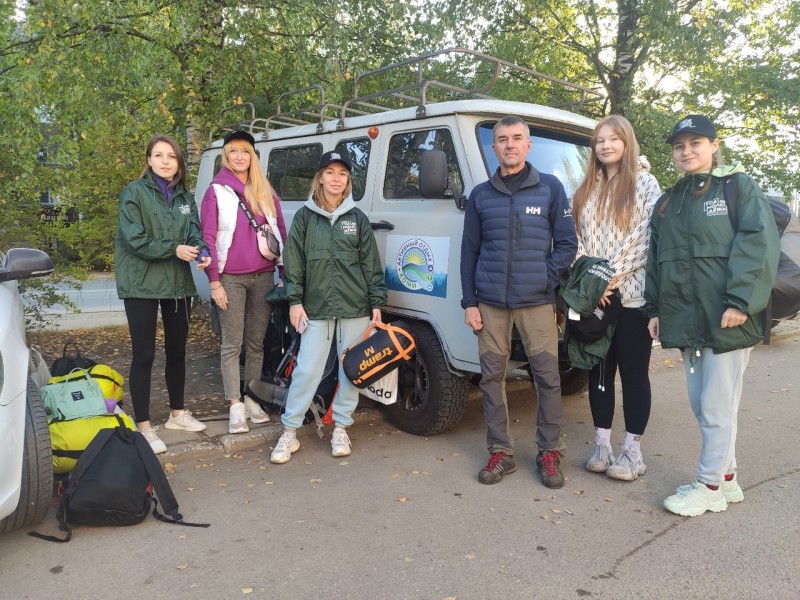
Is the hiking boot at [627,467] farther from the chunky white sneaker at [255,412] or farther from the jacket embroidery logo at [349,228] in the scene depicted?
the chunky white sneaker at [255,412]

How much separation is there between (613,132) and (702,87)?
820cm

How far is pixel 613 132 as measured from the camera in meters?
3.51

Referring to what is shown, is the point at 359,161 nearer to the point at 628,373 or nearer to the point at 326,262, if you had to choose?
the point at 326,262

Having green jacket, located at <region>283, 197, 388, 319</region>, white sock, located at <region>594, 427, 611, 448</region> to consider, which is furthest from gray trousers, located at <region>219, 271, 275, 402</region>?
white sock, located at <region>594, 427, 611, 448</region>

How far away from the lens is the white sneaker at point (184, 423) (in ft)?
14.8

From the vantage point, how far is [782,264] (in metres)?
3.22

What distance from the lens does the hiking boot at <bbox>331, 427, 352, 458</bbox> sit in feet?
13.9

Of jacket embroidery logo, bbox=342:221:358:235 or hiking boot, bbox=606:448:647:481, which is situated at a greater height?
jacket embroidery logo, bbox=342:221:358:235

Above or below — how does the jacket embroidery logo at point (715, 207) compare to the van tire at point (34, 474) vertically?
above

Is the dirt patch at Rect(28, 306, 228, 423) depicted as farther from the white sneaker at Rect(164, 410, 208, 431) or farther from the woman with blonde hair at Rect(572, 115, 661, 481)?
the woman with blonde hair at Rect(572, 115, 661, 481)

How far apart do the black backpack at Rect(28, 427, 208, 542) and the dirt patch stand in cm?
153

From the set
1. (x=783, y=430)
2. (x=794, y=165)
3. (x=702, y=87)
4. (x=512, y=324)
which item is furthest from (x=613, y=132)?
(x=794, y=165)

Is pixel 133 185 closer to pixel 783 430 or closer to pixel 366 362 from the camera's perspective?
pixel 366 362

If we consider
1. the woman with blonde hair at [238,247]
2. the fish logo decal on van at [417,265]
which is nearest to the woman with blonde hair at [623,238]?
the fish logo decal on van at [417,265]
